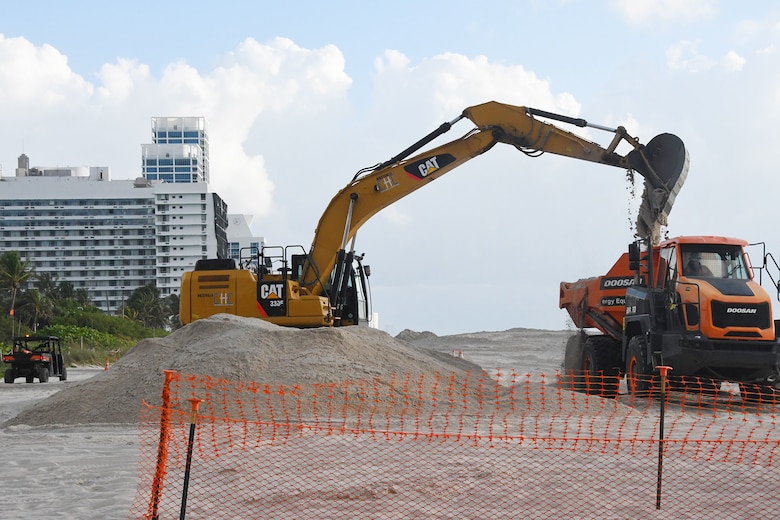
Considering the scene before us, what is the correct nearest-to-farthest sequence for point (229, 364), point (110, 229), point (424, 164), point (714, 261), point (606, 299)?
point (229, 364)
point (714, 261)
point (606, 299)
point (424, 164)
point (110, 229)

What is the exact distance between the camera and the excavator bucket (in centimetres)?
1728

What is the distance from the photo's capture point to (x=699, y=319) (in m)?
15.1

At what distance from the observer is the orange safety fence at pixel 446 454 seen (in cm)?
795

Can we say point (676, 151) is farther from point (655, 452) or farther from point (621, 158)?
point (655, 452)

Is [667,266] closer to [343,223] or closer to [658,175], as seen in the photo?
[658,175]

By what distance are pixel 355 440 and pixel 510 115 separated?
9.58m

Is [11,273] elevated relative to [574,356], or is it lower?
elevated

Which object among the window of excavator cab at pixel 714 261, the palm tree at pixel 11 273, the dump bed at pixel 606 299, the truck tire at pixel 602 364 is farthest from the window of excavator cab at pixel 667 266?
the palm tree at pixel 11 273

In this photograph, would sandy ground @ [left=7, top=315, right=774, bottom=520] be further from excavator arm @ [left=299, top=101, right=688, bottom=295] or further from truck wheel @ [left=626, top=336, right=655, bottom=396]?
excavator arm @ [left=299, top=101, right=688, bottom=295]

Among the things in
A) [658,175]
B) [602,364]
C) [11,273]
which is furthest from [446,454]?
[11,273]

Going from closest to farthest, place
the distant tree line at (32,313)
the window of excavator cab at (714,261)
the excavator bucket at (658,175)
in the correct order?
1. the window of excavator cab at (714,261)
2. the excavator bucket at (658,175)
3. the distant tree line at (32,313)

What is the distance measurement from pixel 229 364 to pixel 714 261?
Result: 7.74m

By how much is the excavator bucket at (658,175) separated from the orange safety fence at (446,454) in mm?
2987

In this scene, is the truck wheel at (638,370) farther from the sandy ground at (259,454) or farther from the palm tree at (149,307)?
the palm tree at (149,307)
